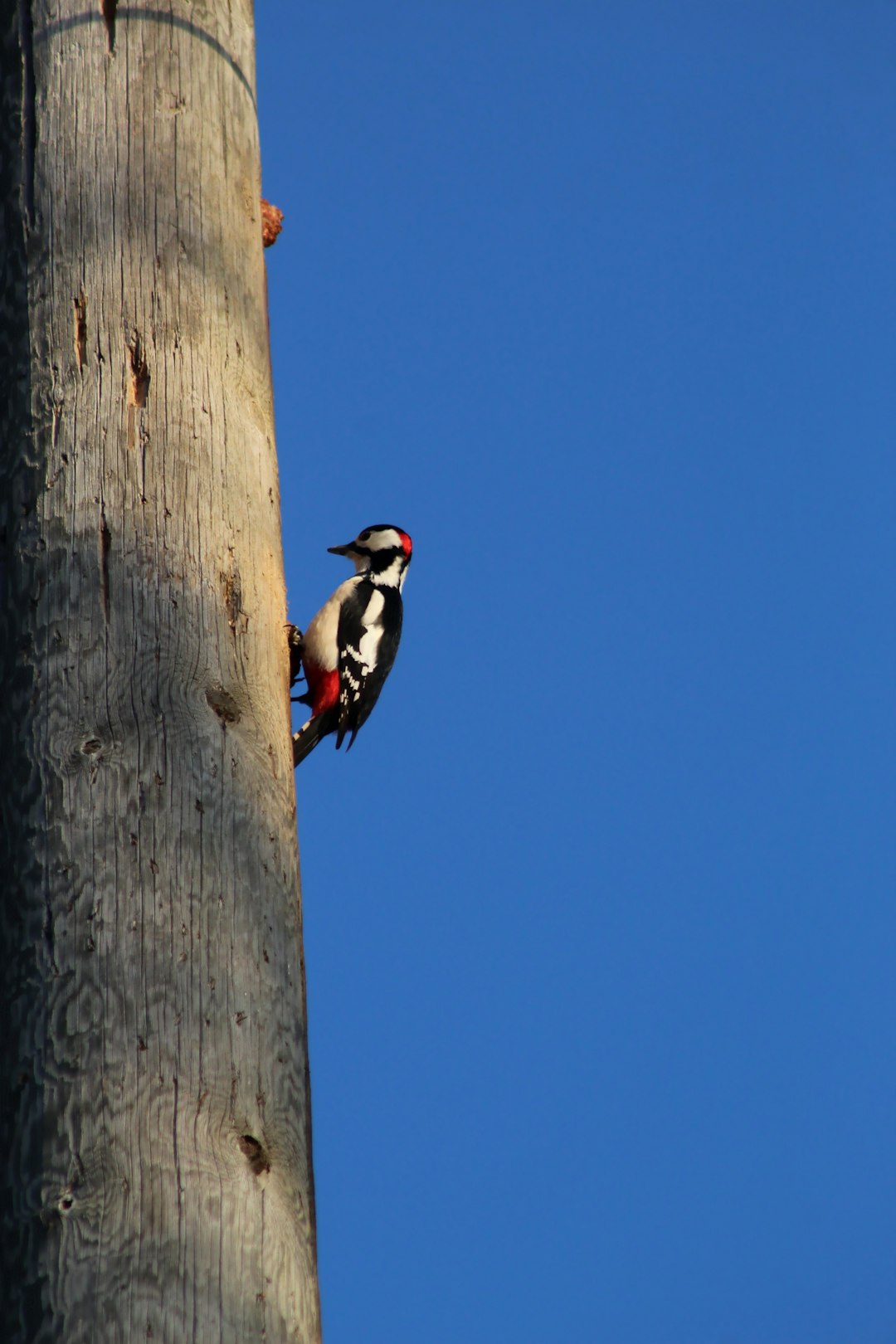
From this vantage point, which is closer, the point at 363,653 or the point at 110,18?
the point at 110,18

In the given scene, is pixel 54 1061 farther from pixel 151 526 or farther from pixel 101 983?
pixel 151 526

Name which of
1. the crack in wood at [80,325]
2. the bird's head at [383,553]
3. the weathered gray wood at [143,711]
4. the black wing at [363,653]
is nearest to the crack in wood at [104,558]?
the weathered gray wood at [143,711]

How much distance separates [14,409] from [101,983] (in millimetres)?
782

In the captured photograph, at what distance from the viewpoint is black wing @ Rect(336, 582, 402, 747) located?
4.26m

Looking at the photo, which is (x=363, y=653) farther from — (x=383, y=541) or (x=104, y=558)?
(x=104, y=558)

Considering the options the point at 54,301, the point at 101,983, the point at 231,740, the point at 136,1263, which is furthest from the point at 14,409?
the point at 136,1263

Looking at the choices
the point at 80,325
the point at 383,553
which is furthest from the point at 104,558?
the point at 383,553

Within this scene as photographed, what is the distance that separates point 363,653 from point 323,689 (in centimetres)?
21

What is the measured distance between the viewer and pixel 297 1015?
67.4 inches

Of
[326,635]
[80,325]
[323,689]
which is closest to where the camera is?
[80,325]

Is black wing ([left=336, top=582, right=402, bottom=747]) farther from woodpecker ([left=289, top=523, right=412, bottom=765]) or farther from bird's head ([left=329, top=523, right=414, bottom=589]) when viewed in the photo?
bird's head ([left=329, top=523, right=414, bottom=589])

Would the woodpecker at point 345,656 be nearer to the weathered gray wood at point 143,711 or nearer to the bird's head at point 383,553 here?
the bird's head at point 383,553

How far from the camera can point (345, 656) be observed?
4.28 meters

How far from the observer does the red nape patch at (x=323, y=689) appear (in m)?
4.20
